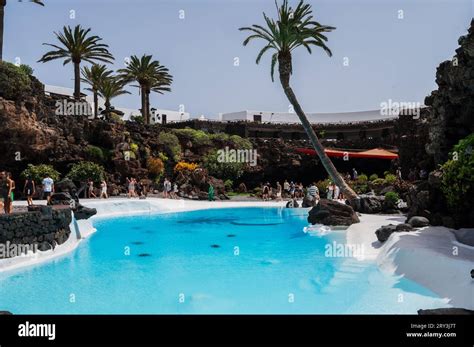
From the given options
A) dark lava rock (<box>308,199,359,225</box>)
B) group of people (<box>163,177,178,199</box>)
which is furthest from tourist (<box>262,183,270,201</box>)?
dark lava rock (<box>308,199,359,225</box>)

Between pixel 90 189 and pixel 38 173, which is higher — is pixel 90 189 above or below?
below

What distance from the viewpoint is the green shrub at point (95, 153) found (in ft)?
95.1

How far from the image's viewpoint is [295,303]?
25.3 feet

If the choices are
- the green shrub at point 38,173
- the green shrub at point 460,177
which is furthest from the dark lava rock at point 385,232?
the green shrub at point 38,173

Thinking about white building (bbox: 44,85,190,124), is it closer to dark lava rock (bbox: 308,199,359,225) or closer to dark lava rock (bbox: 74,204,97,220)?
dark lava rock (bbox: 74,204,97,220)

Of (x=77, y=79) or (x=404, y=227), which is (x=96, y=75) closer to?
(x=77, y=79)

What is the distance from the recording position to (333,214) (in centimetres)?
1706

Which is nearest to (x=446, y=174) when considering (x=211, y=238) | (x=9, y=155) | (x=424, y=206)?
(x=424, y=206)

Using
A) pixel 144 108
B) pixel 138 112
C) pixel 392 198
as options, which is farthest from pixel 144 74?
pixel 392 198

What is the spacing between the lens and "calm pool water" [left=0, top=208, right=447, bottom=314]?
7.58m

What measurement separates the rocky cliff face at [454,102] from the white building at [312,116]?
4294cm

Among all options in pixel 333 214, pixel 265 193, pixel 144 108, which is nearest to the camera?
pixel 333 214

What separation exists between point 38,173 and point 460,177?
75.6 ft
